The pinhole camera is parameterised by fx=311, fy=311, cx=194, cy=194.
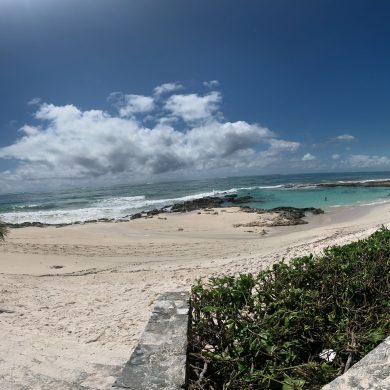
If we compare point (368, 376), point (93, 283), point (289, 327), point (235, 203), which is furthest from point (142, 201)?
point (368, 376)

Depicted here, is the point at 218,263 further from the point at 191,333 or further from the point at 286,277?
the point at 191,333

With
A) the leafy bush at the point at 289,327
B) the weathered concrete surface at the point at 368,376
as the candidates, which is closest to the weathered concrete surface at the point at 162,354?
the leafy bush at the point at 289,327

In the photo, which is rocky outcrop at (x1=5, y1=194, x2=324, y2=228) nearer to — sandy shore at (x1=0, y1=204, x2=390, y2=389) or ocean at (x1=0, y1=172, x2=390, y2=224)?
ocean at (x1=0, y1=172, x2=390, y2=224)

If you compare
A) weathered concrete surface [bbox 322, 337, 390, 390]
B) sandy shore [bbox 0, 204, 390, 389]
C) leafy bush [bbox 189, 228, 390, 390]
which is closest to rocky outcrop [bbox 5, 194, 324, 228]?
sandy shore [bbox 0, 204, 390, 389]

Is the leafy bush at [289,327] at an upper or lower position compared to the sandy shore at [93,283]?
upper

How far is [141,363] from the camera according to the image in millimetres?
2670

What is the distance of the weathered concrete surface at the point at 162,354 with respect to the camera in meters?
2.45

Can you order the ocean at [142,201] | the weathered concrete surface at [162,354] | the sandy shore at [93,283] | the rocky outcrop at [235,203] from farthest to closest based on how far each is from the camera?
1. the ocean at [142,201]
2. the rocky outcrop at [235,203]
3. the sandy shore at [93,283]
4. the weathered concrete surface at [162,354]

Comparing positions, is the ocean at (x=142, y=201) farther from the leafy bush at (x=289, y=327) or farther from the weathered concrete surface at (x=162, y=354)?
the leafy bush at (x=289, y=327)

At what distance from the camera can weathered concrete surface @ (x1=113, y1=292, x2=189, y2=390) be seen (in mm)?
2445

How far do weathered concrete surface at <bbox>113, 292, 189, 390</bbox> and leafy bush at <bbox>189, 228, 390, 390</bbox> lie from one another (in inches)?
5.8

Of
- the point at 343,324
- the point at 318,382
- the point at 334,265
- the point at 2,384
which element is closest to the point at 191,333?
the point at 318,382

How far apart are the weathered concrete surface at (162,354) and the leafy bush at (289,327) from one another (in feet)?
0.48

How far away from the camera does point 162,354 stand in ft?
9.13
